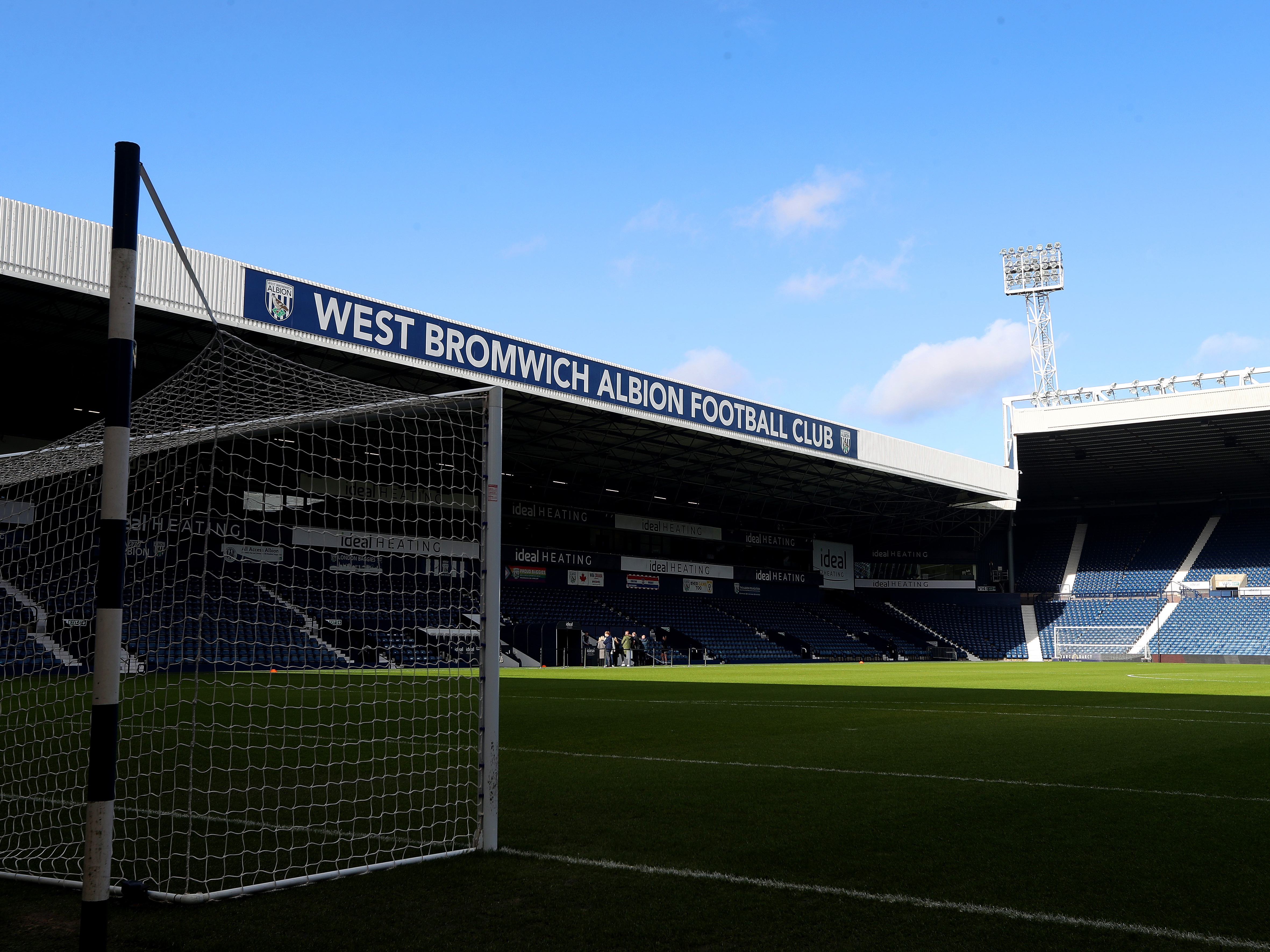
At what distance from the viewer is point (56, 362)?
939 inches

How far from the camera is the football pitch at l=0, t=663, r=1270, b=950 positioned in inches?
144

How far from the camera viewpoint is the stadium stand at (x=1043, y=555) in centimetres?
5466

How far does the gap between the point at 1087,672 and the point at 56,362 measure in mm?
28196

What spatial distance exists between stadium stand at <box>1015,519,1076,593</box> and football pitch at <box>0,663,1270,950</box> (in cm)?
4706

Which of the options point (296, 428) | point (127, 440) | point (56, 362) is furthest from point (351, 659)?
point (127, 440)

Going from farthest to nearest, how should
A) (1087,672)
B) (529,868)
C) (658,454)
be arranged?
(658,454)
(1087,672)
(529,868)

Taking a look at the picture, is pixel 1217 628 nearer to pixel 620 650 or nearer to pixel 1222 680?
pixel 1222 680

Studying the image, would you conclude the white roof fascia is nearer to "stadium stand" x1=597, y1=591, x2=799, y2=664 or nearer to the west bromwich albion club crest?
"stadium stand" x1=597, y1=591, x2=799, y2=664

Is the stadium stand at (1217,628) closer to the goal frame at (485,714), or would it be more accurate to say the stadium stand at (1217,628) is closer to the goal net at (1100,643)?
the goal net at (1100,643)

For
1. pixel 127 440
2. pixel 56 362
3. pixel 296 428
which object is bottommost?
pixel 127 440

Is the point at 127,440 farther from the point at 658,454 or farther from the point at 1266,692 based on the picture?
the point at 658,454

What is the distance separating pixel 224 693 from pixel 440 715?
17.6ft

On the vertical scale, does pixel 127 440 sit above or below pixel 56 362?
below

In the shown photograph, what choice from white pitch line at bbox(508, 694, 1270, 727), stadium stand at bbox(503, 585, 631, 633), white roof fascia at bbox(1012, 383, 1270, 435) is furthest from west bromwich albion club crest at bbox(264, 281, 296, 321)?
white roof fascia at bbox(1012, 383, 1270, 435)
